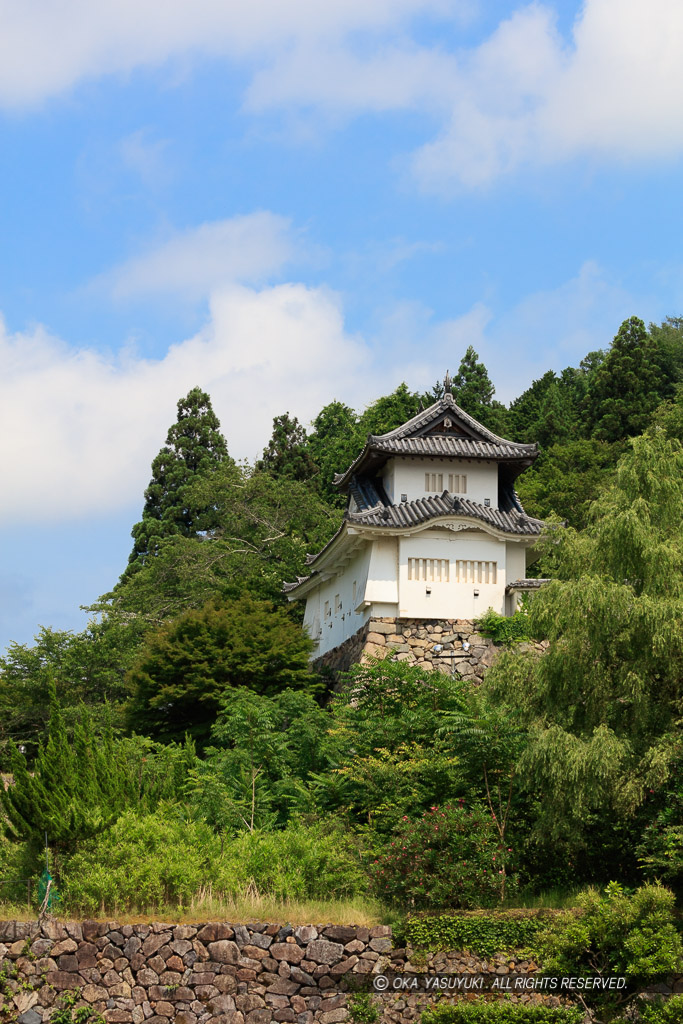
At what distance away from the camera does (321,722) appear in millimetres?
23562

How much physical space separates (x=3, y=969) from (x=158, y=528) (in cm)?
3704

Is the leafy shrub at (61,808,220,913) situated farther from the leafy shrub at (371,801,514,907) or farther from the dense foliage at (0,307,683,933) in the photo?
the leafy shrub at (371,801,514,907)

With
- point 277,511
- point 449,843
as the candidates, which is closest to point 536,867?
point 449,843

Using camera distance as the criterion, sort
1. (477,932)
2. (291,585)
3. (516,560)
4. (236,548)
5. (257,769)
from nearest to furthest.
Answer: (477,932) → (257,769) → (516,560) → (291,585) → (236,548)

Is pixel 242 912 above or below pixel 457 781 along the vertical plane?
below

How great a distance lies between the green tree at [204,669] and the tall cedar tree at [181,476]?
20.1 metres

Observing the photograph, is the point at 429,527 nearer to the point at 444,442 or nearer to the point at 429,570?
the point at 429,570

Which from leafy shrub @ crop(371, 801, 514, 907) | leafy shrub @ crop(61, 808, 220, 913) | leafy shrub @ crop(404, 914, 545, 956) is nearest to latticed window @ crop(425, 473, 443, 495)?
leafy shrub @ crop(371, 801, 514, 907)

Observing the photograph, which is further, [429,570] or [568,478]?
[568,478]

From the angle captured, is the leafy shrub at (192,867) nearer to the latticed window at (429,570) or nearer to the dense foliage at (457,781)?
the dense foliage at (457,781)

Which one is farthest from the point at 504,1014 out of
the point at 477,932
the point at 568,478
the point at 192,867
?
the point at 568,478

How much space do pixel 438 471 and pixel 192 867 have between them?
1571 cm

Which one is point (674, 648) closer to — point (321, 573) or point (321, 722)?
point (321, 722)

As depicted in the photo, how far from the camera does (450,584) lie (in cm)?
2827
